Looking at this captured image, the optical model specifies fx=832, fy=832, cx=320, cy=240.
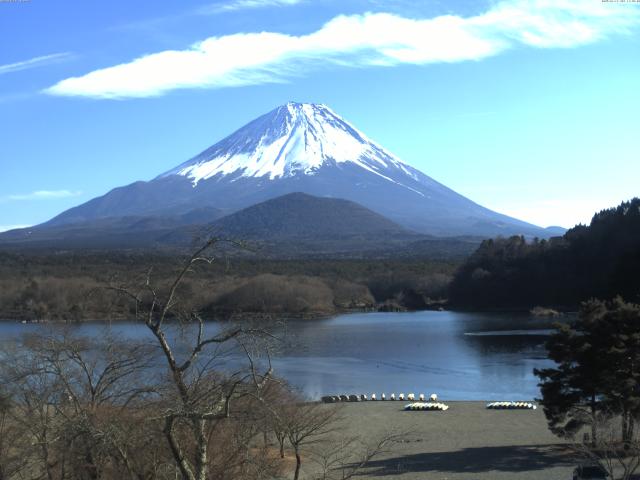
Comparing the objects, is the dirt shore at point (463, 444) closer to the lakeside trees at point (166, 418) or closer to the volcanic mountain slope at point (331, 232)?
the lakeside trees at point (166, 418)

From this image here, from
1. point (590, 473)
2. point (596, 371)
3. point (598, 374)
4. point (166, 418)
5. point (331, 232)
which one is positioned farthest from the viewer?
point (331, 232)

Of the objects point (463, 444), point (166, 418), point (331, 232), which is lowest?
point (463, 444)

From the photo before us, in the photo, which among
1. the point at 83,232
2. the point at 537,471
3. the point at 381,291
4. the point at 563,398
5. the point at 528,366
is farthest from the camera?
the point at 83,232

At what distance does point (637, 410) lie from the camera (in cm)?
1162

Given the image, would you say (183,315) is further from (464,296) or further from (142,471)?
(464,296)

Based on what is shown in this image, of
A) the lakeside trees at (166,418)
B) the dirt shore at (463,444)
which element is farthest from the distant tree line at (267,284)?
the lakeside trees at (166,418)

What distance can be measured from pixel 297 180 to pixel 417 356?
10672 centimetres

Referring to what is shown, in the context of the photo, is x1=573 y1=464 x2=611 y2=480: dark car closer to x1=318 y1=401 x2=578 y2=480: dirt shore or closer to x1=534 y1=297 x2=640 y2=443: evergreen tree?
x1=318 y1=401 x2=578 y2=480: dirt shore

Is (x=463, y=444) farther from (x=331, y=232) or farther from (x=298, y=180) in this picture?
(x=298, y=180)

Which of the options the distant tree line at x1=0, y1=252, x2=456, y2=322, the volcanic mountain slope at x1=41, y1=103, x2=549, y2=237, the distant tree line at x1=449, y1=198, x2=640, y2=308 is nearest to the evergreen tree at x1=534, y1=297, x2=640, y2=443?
the distant tree line at x1=0, y1=252, x2=456, y2=322

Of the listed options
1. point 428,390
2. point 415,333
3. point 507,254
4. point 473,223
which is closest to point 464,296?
point 507,254

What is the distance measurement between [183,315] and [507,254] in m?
47.9

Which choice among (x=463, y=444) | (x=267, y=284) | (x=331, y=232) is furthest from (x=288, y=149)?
(x=463, y=444)

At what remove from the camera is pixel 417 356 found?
28.1m
